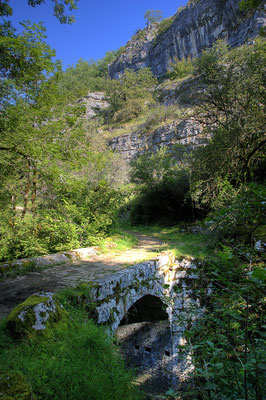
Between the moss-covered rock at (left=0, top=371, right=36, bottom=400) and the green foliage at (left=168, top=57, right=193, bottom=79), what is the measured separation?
133ft

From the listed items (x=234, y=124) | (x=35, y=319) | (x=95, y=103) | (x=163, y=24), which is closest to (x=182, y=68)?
(x=95, y=103)

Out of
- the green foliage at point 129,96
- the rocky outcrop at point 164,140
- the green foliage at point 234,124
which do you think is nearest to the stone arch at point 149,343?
the green foliage at point 234,124

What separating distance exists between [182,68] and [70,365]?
41.9 meters

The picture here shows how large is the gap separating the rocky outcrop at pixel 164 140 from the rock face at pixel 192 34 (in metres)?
12.1

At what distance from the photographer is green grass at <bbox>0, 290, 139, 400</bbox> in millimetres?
1896

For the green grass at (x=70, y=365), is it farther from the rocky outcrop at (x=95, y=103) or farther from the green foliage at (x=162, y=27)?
the green foliage at (x=162, y=27)

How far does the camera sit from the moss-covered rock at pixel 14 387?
56.3 inches

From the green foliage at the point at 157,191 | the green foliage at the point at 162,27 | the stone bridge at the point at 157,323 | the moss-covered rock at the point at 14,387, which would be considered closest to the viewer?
the moss-covered rock at the point at 14,387

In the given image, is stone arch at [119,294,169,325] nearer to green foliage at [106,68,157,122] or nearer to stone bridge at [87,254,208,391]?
stone bridge at [87,254,208,391]

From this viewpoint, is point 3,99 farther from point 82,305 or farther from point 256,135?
point 256,135

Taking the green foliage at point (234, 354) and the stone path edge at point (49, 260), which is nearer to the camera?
the green foliage at point (234, 354)

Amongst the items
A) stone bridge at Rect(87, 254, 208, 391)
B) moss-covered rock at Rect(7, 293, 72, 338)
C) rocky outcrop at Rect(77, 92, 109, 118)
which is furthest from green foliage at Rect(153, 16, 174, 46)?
moss-covered rock at Rect(7, 293, 72, 338)

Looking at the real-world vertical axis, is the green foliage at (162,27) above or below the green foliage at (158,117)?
above

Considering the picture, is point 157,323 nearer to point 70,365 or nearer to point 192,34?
point 70,365
